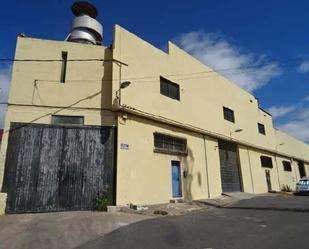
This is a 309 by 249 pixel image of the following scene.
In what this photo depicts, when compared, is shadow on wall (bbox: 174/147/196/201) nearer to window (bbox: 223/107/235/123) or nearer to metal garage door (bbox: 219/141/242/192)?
metal garage door (bbox: 219/141/242/192)

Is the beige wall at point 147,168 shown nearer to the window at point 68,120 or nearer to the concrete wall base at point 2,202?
the window at point 68,120

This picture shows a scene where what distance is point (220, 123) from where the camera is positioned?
68.0ft

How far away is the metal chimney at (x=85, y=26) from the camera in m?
15.9

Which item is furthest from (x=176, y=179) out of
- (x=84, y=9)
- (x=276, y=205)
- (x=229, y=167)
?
(x=84, y=9)

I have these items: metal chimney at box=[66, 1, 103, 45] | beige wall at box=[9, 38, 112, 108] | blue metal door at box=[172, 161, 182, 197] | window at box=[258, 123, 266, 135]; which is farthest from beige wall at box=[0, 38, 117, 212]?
window at box=[258, 123, 266, 135]

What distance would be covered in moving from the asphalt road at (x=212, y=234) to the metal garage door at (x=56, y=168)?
3430 mm

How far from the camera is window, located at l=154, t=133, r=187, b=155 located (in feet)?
48.7

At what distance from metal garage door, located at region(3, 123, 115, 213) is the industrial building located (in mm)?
38

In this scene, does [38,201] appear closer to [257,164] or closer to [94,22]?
[94,22]

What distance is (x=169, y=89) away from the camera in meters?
16.7

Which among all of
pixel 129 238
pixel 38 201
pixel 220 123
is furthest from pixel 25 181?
Result: pixel 220 123

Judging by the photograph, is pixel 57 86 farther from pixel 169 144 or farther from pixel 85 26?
pixel 169 144

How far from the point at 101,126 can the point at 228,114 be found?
13.0 m

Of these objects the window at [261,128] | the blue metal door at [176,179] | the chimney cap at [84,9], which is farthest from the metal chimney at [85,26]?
the window at [261,128]
